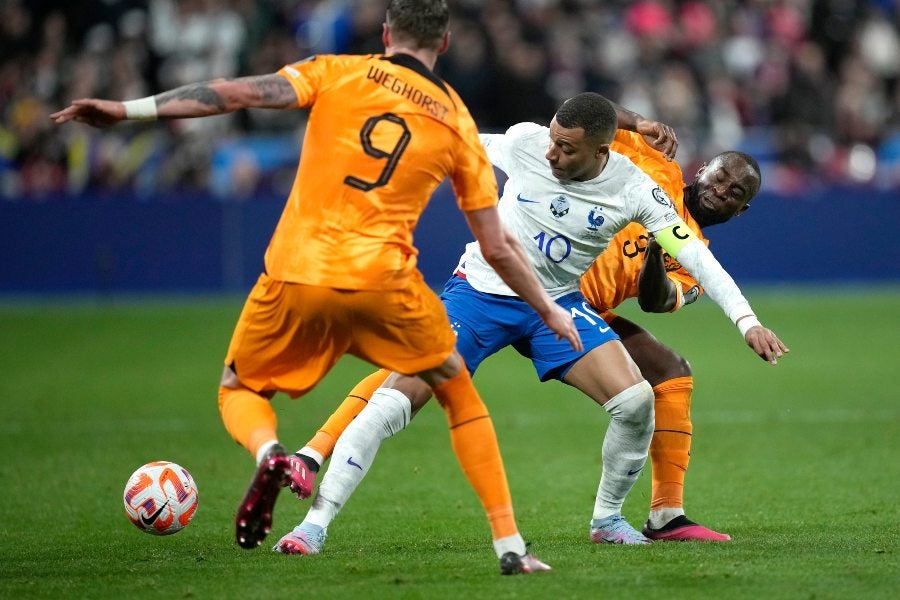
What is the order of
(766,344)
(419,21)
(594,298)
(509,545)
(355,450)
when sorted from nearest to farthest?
1. (419,21)
2. (509,545)
3. (766,344)
4. (355,450)
5. (594,298)

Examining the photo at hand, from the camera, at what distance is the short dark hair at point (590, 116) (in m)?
6.00

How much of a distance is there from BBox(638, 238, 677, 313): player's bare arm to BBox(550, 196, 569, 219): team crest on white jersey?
443 millimetres

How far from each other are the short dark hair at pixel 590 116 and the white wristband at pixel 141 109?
6.16 ft

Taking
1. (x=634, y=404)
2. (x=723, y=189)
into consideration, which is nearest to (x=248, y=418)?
(x=634, y=404)

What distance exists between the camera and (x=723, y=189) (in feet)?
22.3

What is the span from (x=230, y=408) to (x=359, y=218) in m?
0.92

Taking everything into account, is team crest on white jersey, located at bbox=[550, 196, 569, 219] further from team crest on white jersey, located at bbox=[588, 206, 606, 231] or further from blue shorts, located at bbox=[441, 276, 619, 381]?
blue shorts, located at bbox=[441, 276, 619, 381]

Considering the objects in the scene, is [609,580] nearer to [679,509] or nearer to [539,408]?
[679,509]

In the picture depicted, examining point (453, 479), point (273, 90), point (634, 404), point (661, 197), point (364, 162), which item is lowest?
point (453, 479)

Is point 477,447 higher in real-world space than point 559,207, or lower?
lower

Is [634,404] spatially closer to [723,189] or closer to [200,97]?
[723,189]

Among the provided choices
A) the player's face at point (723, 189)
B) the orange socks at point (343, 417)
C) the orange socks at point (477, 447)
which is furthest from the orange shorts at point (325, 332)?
the player's face at point (723, 189)

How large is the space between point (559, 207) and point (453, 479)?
2.63 m

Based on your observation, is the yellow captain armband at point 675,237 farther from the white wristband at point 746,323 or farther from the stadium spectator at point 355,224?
the stadium spectator at point 355,224
